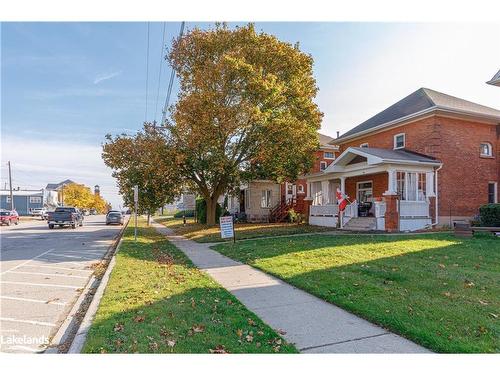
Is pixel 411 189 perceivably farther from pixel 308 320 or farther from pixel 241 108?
pixel 308 320

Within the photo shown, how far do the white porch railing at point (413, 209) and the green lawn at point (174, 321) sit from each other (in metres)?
12.3

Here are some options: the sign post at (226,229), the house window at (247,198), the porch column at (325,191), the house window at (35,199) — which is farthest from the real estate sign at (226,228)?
the house window at (35,199)

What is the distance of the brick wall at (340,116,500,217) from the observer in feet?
64.5

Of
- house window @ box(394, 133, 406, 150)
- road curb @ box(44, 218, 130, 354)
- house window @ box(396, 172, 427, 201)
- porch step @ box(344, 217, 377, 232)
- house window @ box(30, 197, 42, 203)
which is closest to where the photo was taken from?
road curb @ box(44, 218, 130, 354)

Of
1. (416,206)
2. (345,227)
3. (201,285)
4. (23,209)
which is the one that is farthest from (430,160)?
(23,209)

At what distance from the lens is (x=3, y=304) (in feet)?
22.2

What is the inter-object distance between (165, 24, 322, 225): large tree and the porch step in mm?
5170

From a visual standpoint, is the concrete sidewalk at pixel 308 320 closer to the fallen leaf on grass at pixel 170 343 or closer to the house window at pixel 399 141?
the fallen leaf on grass at pixel 170 343

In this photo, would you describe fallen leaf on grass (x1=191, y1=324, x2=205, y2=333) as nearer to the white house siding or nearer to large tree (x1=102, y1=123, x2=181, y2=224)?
large tree (x1=102, y1=123, x2=181, y2=224)

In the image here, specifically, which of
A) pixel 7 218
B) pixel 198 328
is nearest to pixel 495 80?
pixel 198 328

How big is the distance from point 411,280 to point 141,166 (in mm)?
18487

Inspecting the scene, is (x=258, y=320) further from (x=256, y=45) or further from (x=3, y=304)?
(x=256, y=45)

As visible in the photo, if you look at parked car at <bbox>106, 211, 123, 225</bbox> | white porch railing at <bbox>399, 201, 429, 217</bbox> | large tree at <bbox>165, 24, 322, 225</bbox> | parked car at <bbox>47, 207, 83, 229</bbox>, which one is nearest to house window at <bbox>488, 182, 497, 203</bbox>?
white porch railing at <bbox>399, 201, 429, 217</bbox>

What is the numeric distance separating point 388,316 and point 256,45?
18.5 meters
